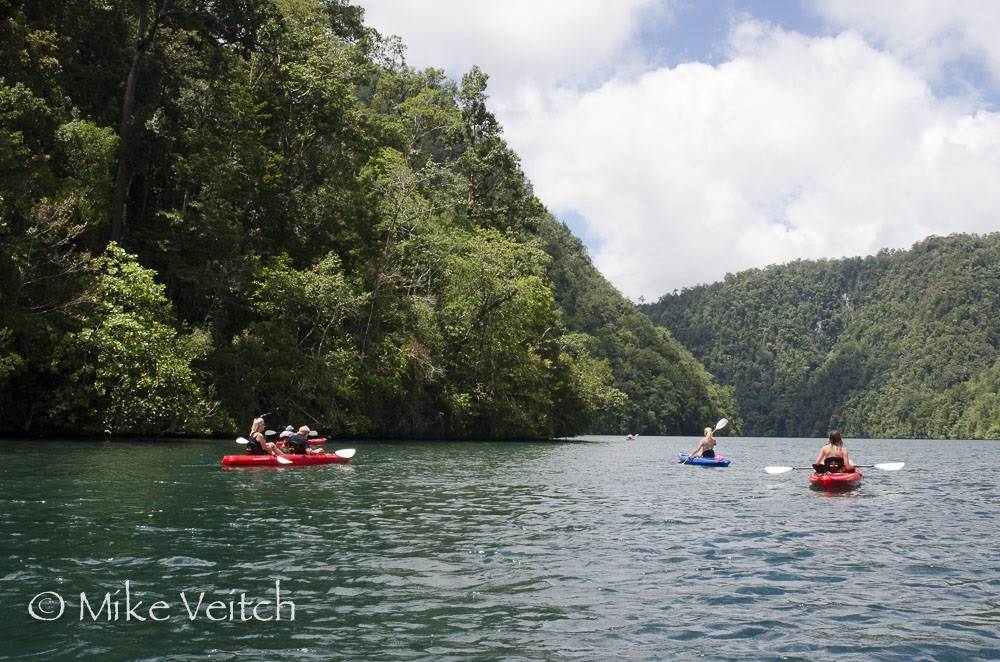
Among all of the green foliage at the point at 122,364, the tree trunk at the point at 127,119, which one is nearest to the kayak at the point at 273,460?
the green foliage at the point at 122,364

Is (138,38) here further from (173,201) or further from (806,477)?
(806,477)

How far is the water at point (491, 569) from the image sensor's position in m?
8.69

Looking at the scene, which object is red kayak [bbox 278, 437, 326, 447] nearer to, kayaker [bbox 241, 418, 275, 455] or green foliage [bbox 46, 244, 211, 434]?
kayaker [bbox 241, 418, 275, 455]

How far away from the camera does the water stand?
869 cm

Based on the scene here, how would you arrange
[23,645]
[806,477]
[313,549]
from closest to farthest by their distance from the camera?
1. [23,645]
2. [313,549]
3. [806,477]

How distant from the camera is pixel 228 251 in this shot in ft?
149

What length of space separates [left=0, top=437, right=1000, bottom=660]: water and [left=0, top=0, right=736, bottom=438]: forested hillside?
1430cm

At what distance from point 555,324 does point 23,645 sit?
7071 cm

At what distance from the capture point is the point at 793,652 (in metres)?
8.62

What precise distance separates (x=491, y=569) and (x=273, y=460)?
55.1 ft

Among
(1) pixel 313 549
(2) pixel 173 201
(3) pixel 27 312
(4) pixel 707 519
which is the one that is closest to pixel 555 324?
(2) pixel 173 201

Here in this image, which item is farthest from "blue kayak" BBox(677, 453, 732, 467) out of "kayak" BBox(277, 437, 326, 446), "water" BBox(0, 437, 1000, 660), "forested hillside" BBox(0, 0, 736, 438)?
"forested hillside" BBox(0, 0, 736, 438)

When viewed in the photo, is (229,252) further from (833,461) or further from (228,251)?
(833,461)

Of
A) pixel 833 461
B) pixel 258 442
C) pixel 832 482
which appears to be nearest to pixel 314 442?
pixel 258 442
